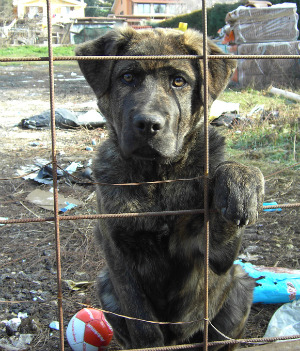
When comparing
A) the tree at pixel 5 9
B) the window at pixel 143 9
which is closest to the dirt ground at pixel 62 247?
the tree at pixel 5 9

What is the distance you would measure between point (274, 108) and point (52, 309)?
7037 millimetres

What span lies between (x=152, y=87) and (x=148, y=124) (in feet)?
1.28

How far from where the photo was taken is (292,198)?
5.22 metres

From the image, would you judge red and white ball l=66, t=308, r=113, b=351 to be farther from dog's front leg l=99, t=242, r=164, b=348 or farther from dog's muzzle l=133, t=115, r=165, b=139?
dog's muzzle l=133, t=115, r=165, b=139

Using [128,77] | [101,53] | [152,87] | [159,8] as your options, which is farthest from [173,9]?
[152,87]

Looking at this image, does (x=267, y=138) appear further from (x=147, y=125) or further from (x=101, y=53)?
(x=147, y=125)

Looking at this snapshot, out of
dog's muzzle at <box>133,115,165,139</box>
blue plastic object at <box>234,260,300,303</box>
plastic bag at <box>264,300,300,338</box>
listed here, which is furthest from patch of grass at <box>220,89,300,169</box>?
dog's muzzle at <box>133,115,165,139</box>

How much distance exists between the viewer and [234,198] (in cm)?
221

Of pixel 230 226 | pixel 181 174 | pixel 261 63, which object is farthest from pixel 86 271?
pixel 261 63

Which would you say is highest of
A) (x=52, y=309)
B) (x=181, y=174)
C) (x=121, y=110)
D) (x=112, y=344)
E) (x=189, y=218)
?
(x=121, y=110)

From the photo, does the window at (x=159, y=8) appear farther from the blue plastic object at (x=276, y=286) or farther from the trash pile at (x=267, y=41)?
the blue plastic object at (x=276, y=286)

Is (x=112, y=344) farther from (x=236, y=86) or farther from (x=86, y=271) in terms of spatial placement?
(x=236, y=86)

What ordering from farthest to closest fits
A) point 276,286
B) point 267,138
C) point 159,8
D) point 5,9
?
1. point 159,8
2. point 5,9
3. point 267,138
4. point 276,286

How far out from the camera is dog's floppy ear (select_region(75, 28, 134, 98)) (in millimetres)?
3023
